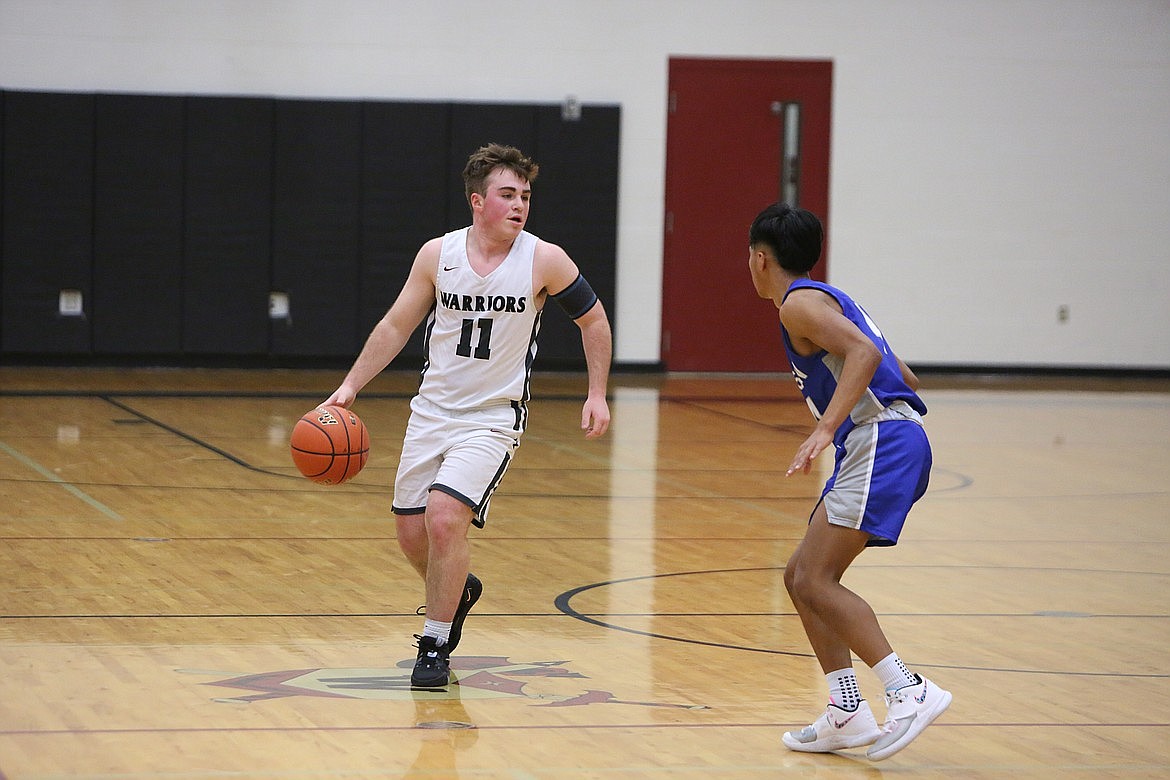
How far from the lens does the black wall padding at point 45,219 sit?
1464 centimetres

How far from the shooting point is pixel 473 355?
472cm

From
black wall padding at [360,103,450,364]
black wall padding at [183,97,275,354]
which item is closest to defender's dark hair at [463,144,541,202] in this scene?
black wall padding at [360,103,450,364]

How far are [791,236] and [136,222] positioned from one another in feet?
38.7

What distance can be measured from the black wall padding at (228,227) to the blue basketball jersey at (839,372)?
11522mm

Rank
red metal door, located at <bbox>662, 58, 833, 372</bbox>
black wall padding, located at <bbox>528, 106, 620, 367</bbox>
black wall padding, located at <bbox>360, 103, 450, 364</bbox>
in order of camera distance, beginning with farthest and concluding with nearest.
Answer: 1. red metal door, located at <bbox>662, 58, 833, 372</bbox>
2. black wall padding, located at <bbox>528, 106, 620, 367</bbox>
3. black wall padding, located at <bbox>360, 103, 450, 364</bbox>

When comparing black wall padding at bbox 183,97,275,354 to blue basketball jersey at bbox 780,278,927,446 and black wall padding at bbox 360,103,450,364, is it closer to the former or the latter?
black wall padding at bbox 360,103,450,364

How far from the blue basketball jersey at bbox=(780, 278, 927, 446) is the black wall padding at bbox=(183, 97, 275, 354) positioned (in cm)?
1152

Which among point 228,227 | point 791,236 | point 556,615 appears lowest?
point 556,615

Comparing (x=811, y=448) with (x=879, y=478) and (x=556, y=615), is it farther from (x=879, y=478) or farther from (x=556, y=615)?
(x=556, y=615)

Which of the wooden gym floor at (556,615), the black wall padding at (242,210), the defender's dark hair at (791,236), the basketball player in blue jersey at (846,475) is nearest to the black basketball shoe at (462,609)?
the wooden gym floor at (556,615)

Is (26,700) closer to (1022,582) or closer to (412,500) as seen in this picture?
(412,500)

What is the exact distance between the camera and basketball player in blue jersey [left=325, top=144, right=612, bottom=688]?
466cm

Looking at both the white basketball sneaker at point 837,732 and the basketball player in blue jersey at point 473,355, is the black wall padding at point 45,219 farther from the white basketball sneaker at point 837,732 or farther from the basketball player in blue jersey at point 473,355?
the white basketball sneaker at point 837,732

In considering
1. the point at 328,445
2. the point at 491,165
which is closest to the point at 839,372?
the point at 491,165
